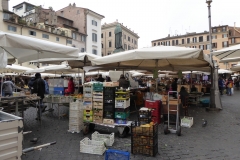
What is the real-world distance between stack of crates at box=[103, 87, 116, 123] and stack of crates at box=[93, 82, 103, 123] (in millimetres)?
102

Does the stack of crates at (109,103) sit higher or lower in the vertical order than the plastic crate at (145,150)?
higher

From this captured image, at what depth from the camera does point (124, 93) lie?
5.69 meters

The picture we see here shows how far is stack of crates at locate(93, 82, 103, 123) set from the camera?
5.87 metres

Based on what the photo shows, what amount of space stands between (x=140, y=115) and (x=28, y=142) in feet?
10.2

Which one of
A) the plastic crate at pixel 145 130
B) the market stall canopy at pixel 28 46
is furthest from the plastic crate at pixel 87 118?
the market stall canopy at pixel 28 46

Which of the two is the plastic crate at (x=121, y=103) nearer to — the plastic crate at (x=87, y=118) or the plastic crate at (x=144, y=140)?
the plastic crate at (x=87, y=118)

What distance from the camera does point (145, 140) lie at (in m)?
4.34

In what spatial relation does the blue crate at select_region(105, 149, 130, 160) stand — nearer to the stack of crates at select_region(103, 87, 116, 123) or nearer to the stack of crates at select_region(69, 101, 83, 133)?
the stack of crates at select_region(103, 87, 116, 123)

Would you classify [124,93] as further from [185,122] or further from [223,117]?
[223,117]

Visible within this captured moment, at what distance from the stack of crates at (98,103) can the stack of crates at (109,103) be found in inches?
4.0

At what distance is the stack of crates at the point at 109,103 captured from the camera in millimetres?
5773

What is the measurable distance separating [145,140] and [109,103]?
1.85 meters

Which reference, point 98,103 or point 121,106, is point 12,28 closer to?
point 98,103

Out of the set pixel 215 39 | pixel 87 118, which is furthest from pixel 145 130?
pixel 215 39
